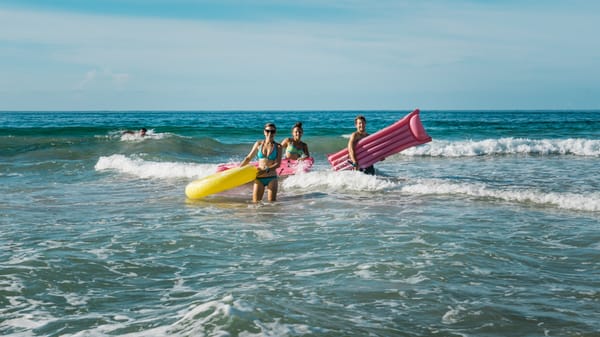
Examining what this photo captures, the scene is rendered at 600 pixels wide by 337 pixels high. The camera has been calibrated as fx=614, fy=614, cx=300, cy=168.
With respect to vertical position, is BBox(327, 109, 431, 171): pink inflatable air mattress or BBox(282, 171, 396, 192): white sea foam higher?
BBox(327, 109, 431, 171): pink inflatable air mattress

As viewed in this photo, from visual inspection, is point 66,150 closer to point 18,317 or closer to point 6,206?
point 6,206

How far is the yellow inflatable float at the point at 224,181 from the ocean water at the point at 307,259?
22cm

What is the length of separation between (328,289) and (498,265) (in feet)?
5.81

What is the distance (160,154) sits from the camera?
2011 centimetres

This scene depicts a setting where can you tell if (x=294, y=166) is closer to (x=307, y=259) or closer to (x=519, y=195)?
(x=519, y=195)

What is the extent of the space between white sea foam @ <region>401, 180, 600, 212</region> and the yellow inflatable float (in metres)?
2.88

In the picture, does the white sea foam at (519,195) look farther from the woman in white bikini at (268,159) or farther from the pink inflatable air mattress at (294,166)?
the woman in white bikini at (268,159)

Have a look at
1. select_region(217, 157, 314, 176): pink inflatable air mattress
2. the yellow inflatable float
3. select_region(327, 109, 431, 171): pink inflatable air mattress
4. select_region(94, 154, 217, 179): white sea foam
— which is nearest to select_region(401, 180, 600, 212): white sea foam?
select_region(327, 109, 431, 171): pink inflatable air mattress

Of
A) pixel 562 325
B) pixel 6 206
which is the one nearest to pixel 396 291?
pixel 562 325

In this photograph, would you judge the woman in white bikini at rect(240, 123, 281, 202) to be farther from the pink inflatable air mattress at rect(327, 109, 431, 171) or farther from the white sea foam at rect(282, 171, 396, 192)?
the pink inflatable air mattress at rect(327, 109, 431, 171)

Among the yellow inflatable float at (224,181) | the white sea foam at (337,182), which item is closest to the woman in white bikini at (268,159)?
the yellow inflatable float at (224,181)

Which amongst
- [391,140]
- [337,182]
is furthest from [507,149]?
[337,182]

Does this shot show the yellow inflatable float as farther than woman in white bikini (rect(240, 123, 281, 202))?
Yes

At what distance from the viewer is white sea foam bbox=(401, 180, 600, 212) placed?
8.86 metres
